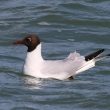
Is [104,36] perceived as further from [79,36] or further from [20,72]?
[20,72]

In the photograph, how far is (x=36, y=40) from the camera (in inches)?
562

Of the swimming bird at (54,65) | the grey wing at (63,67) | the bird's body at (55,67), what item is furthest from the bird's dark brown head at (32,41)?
the grey wing at (63,67)

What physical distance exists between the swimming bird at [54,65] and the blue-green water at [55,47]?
0.14m

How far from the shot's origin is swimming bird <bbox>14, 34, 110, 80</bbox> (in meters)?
13.9

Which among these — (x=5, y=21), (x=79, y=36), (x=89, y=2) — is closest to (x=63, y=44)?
(x=79, y=36)

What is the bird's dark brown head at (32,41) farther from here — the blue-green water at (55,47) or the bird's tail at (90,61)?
the bird's tail at (90,61)

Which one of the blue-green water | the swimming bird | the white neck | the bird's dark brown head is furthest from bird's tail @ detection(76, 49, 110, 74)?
the bird's dark brown head

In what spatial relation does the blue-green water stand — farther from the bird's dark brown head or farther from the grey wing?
the bird's dark brown head

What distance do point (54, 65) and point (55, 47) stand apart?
271 centimetres

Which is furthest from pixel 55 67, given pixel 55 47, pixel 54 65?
pixel 55 47

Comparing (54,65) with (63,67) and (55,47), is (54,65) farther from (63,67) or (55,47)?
(55,47)

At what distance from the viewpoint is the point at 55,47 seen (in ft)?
54.2

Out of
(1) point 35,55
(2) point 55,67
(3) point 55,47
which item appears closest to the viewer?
(2) point 55,67

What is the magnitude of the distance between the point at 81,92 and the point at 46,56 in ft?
10.3
